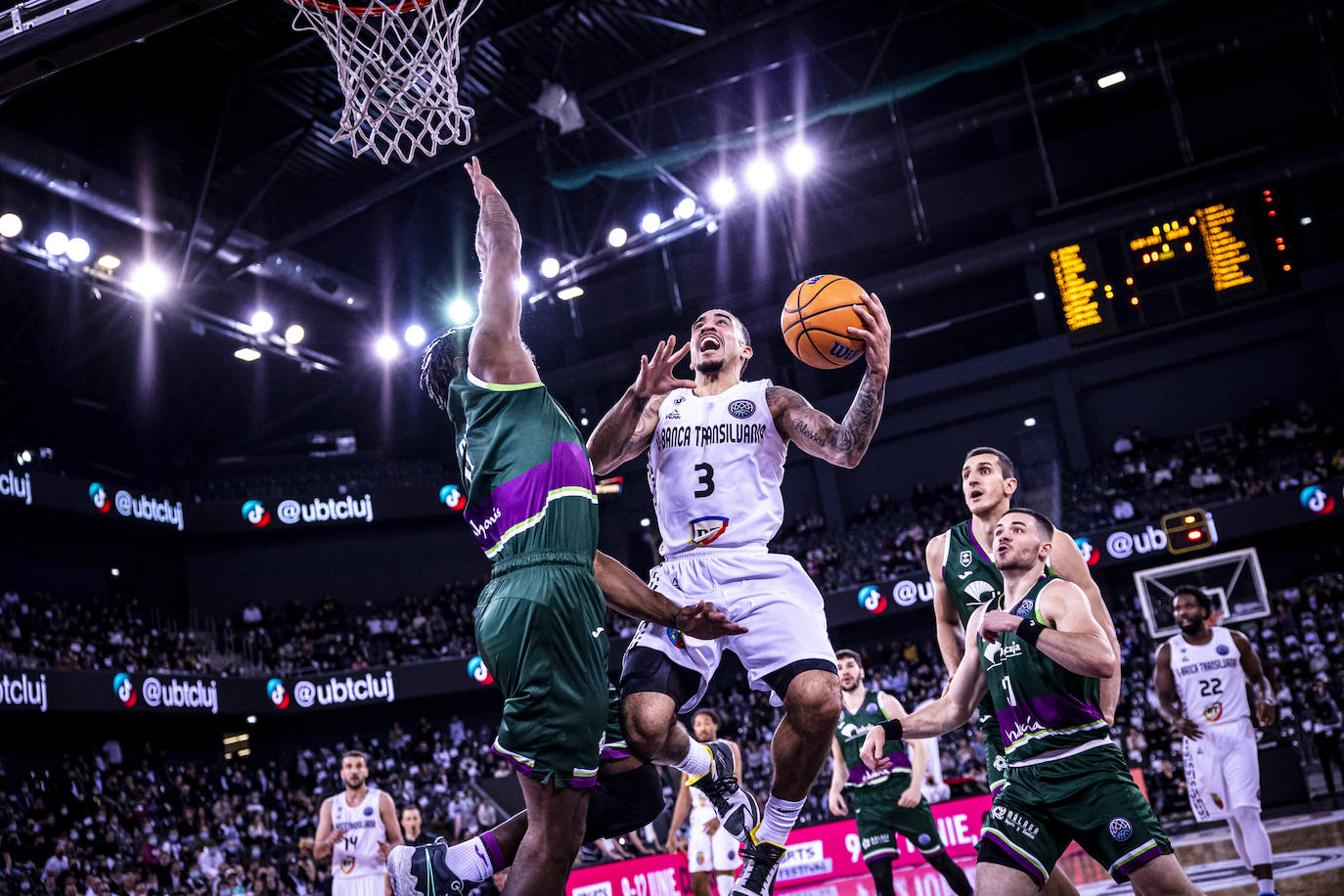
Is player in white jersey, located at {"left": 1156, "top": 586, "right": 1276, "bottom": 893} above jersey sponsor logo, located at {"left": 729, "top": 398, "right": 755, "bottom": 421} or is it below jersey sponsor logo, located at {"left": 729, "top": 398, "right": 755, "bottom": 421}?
below

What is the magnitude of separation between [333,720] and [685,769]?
2522 centimetres

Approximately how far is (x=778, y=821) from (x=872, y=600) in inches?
856

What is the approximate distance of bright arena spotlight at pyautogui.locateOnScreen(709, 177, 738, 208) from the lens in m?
20.1

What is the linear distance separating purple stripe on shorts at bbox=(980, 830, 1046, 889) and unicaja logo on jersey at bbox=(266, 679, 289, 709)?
22.0 metres

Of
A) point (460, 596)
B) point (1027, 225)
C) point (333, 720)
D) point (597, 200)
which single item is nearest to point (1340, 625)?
point (1027, 225)

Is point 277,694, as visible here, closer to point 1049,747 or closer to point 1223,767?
point 1223,767

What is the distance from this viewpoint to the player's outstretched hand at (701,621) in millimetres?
4418

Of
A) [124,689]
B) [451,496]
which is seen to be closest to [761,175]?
[451,496]

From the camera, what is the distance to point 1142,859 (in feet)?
14.0

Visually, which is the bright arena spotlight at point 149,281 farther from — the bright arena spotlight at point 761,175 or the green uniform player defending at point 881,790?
the green uniform player defending at point 881,790

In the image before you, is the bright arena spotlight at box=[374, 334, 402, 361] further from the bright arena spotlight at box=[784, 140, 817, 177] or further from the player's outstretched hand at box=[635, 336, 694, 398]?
the player's outstretched hand at box=[635, 336, 694, 398]

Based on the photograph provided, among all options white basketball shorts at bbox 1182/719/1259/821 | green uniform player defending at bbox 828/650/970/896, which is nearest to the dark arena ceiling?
green uniform player defending at bbox 828/650/970/896

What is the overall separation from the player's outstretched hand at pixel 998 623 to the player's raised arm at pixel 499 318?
6.70 ft

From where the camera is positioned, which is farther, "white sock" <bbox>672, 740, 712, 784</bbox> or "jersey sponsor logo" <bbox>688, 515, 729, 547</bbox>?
"jersey sponsor logo" <bbox>688, 515, 729, 547</bbox>
